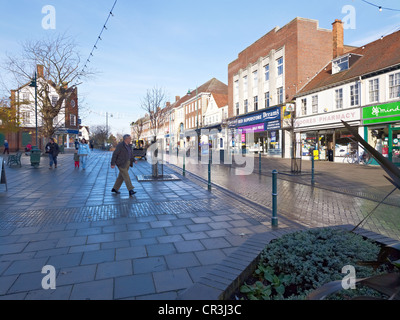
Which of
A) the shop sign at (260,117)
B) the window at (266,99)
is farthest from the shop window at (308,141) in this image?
the window at (266,99)

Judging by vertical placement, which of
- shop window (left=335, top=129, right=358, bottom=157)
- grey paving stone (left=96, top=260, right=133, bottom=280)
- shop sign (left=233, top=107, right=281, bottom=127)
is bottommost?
grey paving stone (left=96, top=260, right=133, bottom=280)

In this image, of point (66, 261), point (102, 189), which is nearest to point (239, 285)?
point (66, 261)

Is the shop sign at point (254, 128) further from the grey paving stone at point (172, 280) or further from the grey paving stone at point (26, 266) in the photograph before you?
the grey paving stone at point (26, 266)

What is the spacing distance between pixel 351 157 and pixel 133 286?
2094 cm

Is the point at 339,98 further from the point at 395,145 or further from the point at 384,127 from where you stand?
the point at 395,145

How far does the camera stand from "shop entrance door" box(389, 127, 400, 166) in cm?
1628

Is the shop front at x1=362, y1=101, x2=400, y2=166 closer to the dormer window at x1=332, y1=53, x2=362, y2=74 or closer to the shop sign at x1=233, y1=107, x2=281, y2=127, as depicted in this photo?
the dormer window at x1=332, y1=53, x2=362, y2=74

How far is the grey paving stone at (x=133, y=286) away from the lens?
8.27 feet

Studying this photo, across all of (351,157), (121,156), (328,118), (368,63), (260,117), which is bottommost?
(351,157)

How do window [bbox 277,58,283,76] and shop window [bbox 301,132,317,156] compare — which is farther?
window [bbox 277,58,283,76]

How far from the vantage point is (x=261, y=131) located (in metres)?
31.1

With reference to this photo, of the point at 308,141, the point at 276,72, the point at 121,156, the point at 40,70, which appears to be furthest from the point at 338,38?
the point at 40,70

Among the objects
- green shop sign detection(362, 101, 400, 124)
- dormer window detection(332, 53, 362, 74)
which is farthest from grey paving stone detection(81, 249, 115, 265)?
dormer window detection(332, 53, 362, 74)

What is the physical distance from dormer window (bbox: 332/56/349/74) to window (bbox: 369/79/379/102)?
4193 mm
